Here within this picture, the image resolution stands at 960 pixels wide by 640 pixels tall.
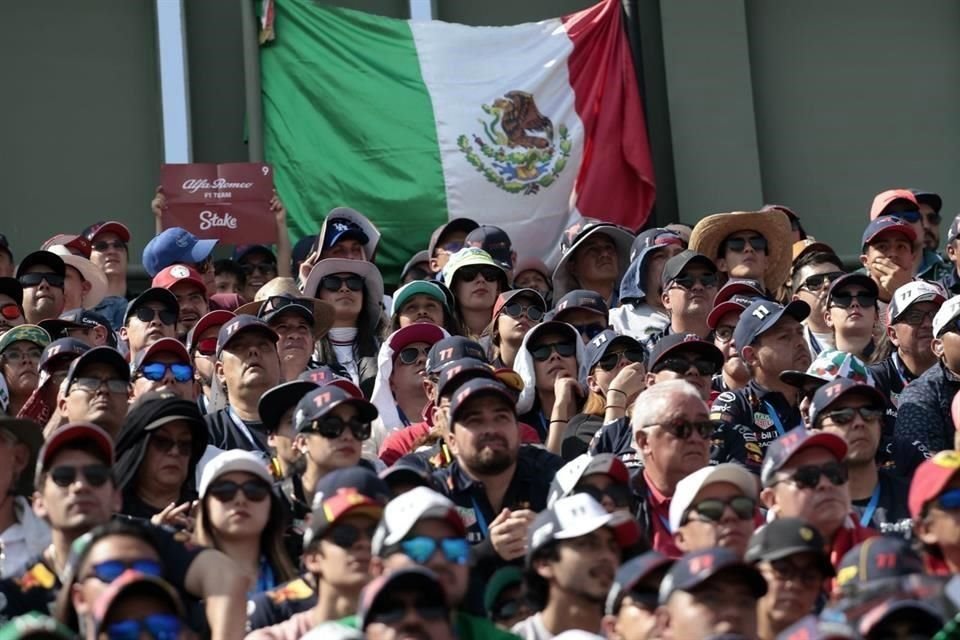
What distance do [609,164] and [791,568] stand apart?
999cm

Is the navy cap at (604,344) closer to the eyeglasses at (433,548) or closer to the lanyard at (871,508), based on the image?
the lanyard at (871,508)

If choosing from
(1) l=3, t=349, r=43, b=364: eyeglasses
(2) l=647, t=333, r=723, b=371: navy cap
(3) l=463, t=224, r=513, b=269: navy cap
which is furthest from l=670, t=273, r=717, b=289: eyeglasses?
(1) l=3, t=349, r=43, b=364: eyeglasses

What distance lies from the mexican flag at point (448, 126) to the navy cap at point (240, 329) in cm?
570

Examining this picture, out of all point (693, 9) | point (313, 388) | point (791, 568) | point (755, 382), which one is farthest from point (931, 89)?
point (791, 568)

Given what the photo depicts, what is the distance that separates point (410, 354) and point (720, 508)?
3541 mm

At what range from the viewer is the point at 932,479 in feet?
31.3

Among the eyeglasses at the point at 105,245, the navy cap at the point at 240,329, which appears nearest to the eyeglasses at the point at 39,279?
the eyeglasses at the point at 105,245

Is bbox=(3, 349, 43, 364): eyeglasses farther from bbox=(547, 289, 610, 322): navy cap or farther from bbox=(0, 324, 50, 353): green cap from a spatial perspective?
bbox=(547, 289, 610, 322): navy cap

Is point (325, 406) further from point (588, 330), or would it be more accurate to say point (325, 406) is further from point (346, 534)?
point (588, 330)

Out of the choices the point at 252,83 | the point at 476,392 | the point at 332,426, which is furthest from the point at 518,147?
the point at 332,426

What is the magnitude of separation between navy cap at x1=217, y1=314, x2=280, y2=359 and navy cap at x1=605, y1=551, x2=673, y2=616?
4044 mm

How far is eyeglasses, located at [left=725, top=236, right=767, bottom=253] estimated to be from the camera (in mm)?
15516

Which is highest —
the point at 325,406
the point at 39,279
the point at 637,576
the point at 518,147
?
the point at 518,147

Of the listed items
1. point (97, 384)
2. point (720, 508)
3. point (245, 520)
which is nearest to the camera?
point (720, 508)
